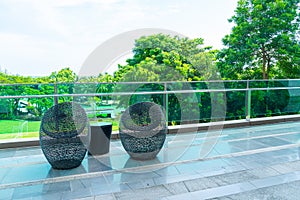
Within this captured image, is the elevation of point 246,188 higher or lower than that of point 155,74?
lower

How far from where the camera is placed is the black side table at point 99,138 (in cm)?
349

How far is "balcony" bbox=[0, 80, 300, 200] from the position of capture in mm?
2443

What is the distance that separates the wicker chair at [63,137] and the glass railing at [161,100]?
0.87 m

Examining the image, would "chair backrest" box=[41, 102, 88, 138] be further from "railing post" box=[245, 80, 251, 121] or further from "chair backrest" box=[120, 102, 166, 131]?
"railing post" box=[245, 80, 251, 121]

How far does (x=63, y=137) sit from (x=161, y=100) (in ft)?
7.65

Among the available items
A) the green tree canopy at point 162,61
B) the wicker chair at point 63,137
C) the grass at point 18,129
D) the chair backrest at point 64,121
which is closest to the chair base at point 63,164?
the wicker chair at point 63,137

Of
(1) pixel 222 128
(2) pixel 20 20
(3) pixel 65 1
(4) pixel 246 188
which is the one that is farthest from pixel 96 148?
(2) pixel 20 20

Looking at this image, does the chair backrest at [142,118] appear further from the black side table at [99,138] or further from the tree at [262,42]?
the tree at [262,42]

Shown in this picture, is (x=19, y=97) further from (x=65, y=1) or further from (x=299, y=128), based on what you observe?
(x=65, y=1)

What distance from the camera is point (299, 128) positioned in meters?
5.19

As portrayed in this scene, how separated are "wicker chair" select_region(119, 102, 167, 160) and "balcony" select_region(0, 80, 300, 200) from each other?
5.5 inches

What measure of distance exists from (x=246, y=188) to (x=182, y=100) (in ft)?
9.44

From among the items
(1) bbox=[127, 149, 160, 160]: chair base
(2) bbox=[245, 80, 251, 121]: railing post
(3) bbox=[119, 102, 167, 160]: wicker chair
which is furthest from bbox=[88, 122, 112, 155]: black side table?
(2) bbox=[245, 80, 251, 121]: railing post

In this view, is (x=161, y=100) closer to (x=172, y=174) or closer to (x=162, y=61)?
(x=172, y=174)
